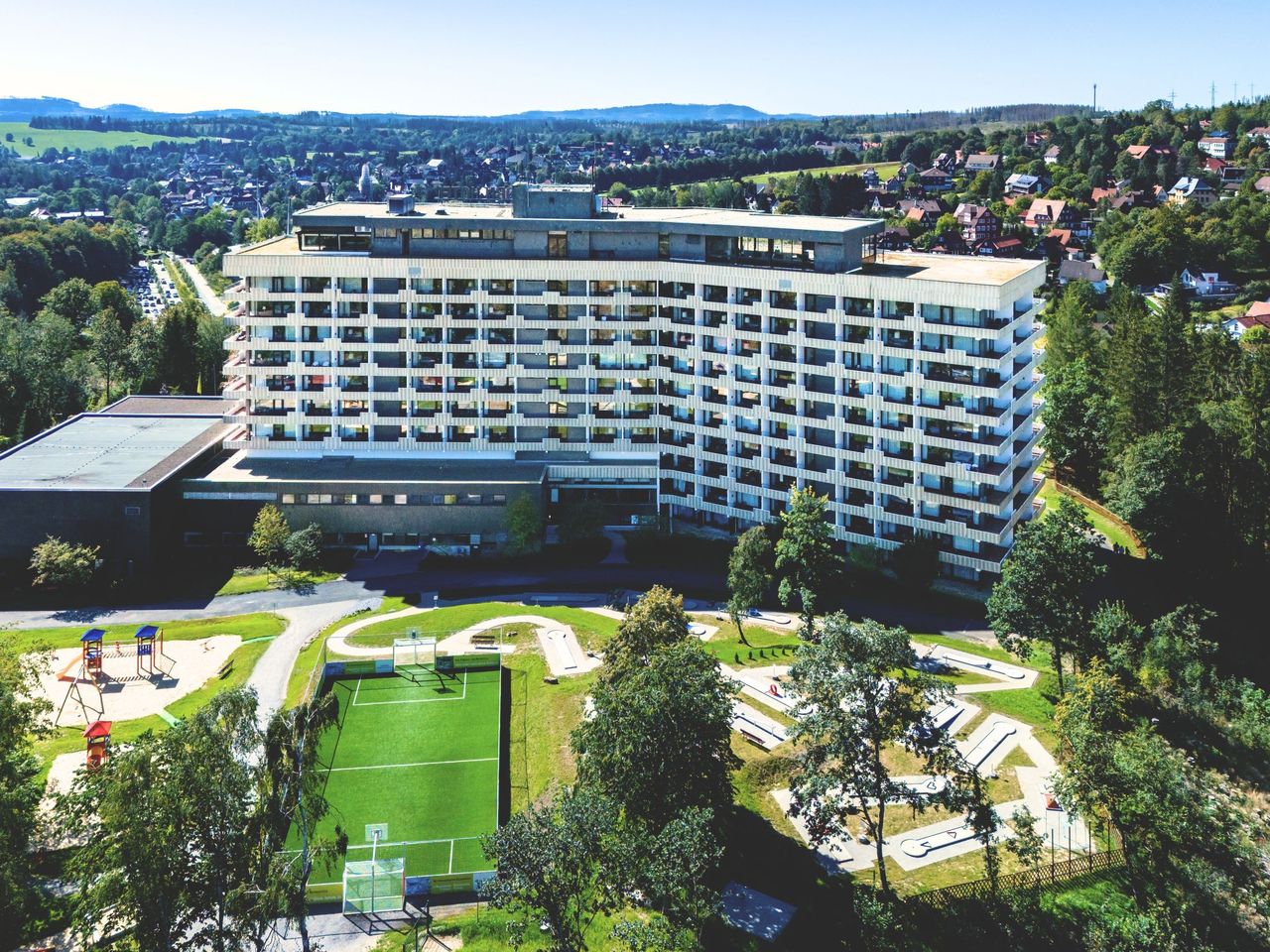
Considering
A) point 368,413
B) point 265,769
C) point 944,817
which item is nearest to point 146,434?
point 368,413

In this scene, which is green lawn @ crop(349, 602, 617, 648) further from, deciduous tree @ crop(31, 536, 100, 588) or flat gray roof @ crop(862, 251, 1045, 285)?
flat gray roof @ crop(862, 251, 1045, 285)

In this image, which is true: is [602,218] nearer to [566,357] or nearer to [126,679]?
[566,357]

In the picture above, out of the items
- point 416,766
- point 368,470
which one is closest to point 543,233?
point 368,470

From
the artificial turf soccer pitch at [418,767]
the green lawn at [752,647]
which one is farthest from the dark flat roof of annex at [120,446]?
the green lawn at [752,647]

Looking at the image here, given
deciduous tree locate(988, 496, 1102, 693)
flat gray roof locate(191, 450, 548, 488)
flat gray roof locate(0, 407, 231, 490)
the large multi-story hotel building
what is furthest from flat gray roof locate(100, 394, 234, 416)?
deciduous tree locate(988, 496, 1102, 693)

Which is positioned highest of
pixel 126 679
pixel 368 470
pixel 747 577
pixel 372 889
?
pixel 368 470

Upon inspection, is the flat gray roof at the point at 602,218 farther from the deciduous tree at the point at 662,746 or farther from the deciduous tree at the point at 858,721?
the deciduous tree at the point at 662,746
